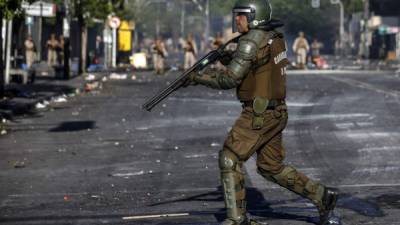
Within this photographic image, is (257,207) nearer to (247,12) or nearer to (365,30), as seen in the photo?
(247,12)

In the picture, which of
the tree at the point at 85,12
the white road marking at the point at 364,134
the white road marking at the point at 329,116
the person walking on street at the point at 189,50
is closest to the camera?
the white road marking at the point at 364,134

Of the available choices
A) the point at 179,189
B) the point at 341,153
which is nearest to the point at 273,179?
the point at 179,189

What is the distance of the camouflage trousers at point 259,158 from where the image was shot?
9016mm

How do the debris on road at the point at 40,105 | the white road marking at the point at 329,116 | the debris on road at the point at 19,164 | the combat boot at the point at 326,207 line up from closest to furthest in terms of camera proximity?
the combat boot at the point at 326,207
the debris on road at the point at 19,164
the white road marking at the point at 329,116
the debris on road at the point at 40,105

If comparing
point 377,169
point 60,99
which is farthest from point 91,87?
point 377,169

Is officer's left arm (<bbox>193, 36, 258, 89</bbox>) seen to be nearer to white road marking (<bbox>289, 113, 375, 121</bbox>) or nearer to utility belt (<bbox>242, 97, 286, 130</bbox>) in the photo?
utility belt (<bbox>242, 97, 286, 130</bbox>)

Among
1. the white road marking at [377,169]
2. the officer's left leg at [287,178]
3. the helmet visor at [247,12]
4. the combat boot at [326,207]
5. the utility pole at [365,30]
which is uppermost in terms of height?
the helmet visor at [247,12]

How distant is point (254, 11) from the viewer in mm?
8953

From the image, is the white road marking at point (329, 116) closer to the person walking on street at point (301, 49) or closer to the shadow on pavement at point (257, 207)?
the shadow on pavement at point (257, 207)

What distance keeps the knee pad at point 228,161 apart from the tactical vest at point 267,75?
0.43 meters

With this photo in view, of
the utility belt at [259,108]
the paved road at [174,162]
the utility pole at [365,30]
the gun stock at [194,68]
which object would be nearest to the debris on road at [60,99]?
the paved road at [174,162]

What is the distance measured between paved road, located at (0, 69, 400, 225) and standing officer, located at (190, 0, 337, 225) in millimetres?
745

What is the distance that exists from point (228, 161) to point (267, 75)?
0.71m

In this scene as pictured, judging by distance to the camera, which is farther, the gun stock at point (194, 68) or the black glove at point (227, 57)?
the black glove at point (227, 57)
